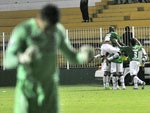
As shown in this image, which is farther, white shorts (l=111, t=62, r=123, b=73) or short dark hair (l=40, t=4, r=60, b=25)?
white shorts (l=111, t=62, r=123, b=73)

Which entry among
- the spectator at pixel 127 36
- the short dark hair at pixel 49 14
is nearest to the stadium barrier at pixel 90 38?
the spectator at pixel 127 36

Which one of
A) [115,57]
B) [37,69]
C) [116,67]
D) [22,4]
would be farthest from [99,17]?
[37,69]

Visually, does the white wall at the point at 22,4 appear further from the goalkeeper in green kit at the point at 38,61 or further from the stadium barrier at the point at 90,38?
the goalkeeper in green kit at the point at 38,61

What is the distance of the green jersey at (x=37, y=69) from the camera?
5430 mm

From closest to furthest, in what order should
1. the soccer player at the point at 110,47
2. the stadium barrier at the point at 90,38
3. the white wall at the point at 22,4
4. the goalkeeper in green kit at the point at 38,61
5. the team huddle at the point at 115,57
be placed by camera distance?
the goalkeeper in green kit at the point at 38,61 → the soccer player at the point at 110,47 → the team huddle at the point at 115,57 → the stadium barrier at the point at 90,38 → the white wall at the point at 22,4

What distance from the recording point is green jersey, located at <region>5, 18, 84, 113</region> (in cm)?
543

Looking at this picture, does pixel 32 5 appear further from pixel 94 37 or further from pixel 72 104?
pixel 72 104

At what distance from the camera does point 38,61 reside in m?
5.48

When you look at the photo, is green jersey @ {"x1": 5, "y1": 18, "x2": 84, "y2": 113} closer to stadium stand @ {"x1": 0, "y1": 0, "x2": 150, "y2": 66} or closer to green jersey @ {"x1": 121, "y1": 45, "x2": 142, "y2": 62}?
green jersey @ {"x1": 121, "y1": 45, "x2": 142, "y2": 62}

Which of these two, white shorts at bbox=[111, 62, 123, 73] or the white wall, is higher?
the white wall

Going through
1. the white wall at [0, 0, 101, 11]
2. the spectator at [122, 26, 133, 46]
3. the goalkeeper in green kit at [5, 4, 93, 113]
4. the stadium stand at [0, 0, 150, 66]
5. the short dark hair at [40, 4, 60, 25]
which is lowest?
the goalkeeper in green kit at [5, 4, 93, 113]

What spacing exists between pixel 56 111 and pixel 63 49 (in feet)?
2.16

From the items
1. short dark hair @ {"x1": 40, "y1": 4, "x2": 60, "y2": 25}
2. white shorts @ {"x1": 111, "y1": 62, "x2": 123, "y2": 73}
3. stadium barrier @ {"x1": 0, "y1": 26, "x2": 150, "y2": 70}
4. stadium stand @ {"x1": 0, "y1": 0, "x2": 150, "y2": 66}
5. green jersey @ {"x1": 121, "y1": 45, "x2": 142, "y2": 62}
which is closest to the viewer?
short dark hair @ {"x1": 40, "y1": 4, "x2": 60, "y2": 25}

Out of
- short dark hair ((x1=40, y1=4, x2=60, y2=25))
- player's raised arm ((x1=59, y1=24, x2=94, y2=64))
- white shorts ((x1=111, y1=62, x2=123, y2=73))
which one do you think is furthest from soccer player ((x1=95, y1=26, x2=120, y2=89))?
short dark hair ((x1=40, y1=4, x2=60, y2=25))
